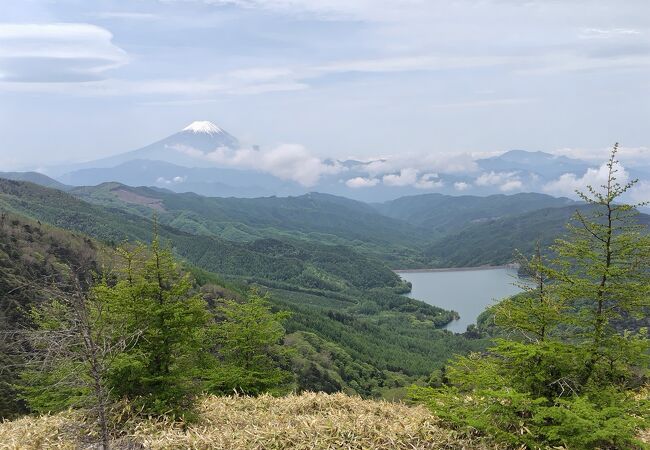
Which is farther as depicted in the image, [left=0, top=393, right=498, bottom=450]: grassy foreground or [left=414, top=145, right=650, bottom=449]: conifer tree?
[left=0, top=393, right=498, bottom=450]: grassy foreground

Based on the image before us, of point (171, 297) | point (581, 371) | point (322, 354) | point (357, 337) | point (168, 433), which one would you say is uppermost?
point (171, 297)

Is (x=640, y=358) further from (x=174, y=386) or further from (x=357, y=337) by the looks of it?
(x=357, y=337)

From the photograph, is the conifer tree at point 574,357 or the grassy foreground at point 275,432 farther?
the grassy foreground at point 275,432

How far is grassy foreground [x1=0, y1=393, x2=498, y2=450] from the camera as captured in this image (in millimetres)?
9930

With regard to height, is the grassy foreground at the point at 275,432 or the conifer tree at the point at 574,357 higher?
the conifer tree at the point at 574,357

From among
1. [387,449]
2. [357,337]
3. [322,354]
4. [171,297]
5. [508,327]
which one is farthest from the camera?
[357,337]

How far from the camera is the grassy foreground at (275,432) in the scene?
9.93m

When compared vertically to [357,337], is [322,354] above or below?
above

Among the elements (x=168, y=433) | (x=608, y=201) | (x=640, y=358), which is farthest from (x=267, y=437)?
(x=608, y=201)

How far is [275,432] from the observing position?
33.6ft

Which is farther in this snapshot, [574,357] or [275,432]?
[574,357]

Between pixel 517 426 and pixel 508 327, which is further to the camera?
pixel 508 327

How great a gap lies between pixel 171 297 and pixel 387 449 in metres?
8.08

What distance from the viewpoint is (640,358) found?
1063 centimetres
